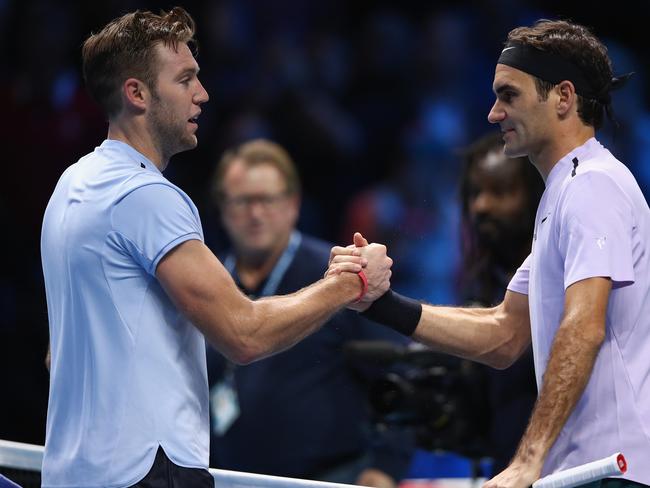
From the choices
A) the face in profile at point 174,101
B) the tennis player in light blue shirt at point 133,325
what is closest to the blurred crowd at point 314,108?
the face in profile at point 174,101

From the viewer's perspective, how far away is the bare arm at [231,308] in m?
3.42

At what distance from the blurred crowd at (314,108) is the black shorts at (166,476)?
3.90 meters

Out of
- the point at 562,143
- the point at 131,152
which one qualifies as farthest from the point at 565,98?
the point at 131,152

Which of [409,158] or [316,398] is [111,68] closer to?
[316,398]

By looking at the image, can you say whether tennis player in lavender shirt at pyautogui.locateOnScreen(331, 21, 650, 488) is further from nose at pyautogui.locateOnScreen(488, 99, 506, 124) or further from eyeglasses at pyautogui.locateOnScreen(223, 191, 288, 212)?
eyeglasses at pyautogui.locateOnScreen(223, 191, 288, 212)

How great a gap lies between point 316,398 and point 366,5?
4621 millimetres

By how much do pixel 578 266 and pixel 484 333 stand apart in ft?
2.77

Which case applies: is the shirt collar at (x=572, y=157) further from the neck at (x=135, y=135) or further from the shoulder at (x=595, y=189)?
the neck at (x=135, y=135)

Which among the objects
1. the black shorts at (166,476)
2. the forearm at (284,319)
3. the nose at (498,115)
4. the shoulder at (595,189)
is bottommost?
the black shorts at (166,476)

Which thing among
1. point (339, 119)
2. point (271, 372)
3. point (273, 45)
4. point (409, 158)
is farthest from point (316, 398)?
point (273, 45)

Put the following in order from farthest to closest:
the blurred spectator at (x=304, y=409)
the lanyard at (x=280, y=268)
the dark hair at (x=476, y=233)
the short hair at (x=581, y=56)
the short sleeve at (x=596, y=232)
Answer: the lanyard at (x=280, y=268) → the blurred spectator at (x=304, y=409) → the dark hair at (x=476, y=233) → the short hair at (x=581, y=56) → the short sleeve at (x=596, y=232)

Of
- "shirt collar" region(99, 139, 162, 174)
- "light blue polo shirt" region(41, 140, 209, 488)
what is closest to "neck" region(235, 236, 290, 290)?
"shirt collar" region(99, 139, 162, 174)

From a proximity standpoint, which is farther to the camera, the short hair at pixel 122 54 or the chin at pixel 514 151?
the chin at pixel 514 151

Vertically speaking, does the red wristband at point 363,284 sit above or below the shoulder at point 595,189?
below
